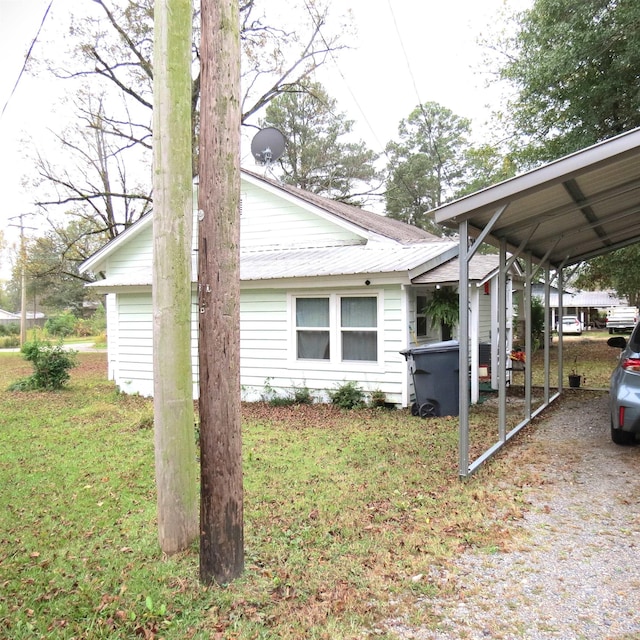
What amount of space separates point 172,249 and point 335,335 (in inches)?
256

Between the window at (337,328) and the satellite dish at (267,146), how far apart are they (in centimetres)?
475

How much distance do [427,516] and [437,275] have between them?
5.65m

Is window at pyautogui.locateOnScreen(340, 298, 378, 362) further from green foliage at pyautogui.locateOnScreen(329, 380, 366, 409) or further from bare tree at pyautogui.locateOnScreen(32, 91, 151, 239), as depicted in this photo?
bare tree at pyautogui.locateOnScreen(32, 91, 151, 239)

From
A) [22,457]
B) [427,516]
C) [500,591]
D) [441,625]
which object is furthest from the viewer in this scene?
[22,457]

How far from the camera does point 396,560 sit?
11.7 ft

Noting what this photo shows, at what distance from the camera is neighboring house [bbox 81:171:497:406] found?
30.5 feet

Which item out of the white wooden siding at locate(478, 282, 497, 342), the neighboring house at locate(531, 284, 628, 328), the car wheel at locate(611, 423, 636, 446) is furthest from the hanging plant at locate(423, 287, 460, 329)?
the neighboring house at locate(531, 284, 628, 328)

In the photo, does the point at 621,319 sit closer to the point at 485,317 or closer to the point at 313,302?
the point at 485,317

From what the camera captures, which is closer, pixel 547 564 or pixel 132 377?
pixel 547 564

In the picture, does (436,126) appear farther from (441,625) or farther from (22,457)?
(441,625)

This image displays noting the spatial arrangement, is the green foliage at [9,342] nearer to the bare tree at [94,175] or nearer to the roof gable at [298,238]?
the bare tree at [94,175]

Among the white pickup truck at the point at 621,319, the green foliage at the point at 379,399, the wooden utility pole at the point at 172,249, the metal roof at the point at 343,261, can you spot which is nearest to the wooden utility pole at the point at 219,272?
the wooden utility pole at the point at 172,249

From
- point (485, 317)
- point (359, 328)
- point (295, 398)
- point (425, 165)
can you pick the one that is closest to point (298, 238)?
point (359, 328)

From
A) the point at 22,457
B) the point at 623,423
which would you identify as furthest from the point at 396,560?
the point at 22,457
